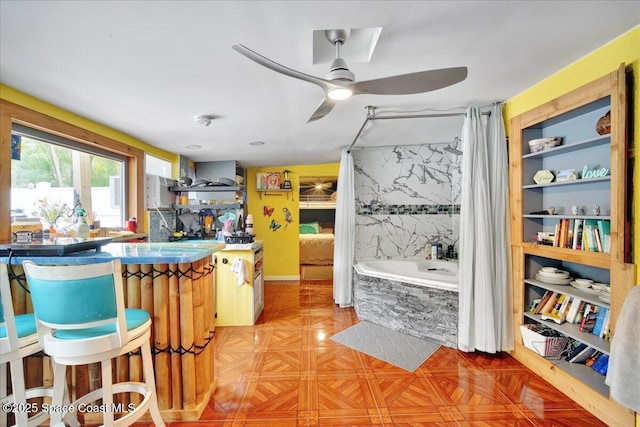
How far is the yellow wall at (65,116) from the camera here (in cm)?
182

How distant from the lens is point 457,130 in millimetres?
3051

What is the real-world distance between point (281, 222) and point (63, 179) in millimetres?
3138

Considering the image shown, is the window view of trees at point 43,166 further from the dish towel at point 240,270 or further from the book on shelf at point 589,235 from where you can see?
the book on shelf at point 589,235

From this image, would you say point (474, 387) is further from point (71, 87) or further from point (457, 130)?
point (71, 87)

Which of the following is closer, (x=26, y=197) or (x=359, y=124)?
(x=26, y=197)

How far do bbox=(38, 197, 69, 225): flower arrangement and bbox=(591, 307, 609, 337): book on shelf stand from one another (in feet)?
13.2

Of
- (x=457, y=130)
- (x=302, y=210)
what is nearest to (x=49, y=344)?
(x=457, y=130)

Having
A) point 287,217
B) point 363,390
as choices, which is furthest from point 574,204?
point 287,217

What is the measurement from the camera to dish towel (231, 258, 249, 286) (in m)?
3.02

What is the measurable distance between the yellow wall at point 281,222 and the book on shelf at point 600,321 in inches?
154

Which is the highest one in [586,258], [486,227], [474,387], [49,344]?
[486,227]

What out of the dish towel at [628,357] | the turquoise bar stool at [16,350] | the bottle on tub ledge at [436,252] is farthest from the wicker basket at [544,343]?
the turquoise bar stool at [16,350]

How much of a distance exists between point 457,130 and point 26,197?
402cm

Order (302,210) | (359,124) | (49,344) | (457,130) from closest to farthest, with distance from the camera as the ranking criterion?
(49,344) < (359,124) < (457,130) < (302,210)
